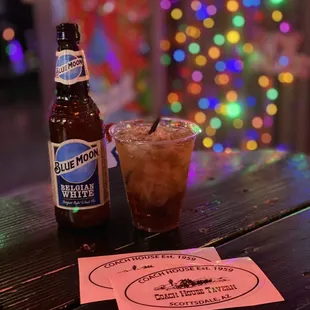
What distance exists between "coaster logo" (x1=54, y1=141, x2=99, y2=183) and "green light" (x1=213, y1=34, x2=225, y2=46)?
208 centimetres

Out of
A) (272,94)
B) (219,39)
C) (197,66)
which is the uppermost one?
(219,39)

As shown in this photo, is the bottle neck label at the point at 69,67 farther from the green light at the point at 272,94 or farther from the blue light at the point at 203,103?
the blue light at the point at 203,103

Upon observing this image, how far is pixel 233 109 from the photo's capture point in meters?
2.97

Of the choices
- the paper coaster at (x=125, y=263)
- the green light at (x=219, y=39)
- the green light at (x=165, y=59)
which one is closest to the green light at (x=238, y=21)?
the green light at (x=219, y=39)

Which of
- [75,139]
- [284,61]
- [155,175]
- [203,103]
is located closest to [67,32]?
[75,139]

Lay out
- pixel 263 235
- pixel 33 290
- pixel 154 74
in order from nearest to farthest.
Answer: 1. pixel 33 290
2. pixel 263 235
3. pixel 154 74

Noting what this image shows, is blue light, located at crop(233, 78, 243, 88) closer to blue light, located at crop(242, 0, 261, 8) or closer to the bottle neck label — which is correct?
blue light, located at crop(242, 0, 261, 8)

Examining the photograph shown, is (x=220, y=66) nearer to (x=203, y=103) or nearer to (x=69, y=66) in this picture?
(x=203, y=103)

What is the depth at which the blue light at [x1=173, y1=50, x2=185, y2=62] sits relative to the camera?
3087 millimetres

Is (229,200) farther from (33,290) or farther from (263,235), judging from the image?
(33,290)

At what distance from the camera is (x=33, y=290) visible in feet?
2.60

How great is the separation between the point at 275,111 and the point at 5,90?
9.13ft

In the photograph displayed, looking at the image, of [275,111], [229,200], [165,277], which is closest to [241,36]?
[275,111]

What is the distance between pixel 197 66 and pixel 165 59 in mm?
236
